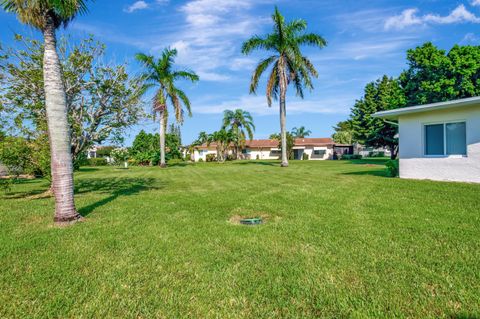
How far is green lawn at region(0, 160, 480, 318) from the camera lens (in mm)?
2771

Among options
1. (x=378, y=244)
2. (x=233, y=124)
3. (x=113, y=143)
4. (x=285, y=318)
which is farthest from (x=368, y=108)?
(x=285, y=318)

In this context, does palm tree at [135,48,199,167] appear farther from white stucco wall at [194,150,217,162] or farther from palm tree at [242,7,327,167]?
white stucco wall at [194,150,217,162]

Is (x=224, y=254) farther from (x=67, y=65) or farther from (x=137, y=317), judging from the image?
(x=67, y=65)

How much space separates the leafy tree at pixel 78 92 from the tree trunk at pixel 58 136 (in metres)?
3.92

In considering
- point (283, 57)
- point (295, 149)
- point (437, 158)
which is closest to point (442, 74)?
point (283, 57)

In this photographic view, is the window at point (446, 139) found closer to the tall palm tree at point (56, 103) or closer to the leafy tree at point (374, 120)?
the tall palm tree at point (56, 103)

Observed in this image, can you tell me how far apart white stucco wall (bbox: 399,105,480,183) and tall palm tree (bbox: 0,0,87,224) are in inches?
496

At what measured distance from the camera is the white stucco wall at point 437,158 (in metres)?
10.5

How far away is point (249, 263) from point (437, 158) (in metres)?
11.1

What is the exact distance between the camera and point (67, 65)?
10.3 m

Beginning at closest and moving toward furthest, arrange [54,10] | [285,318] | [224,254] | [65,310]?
[285,318], [65,310], [224,254], [54,10]

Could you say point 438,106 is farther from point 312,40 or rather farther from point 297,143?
point 297,143

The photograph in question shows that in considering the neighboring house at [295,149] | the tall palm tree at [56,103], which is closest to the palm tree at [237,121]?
the neighboring house at [295,149]

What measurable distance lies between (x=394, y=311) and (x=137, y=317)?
2402mm
